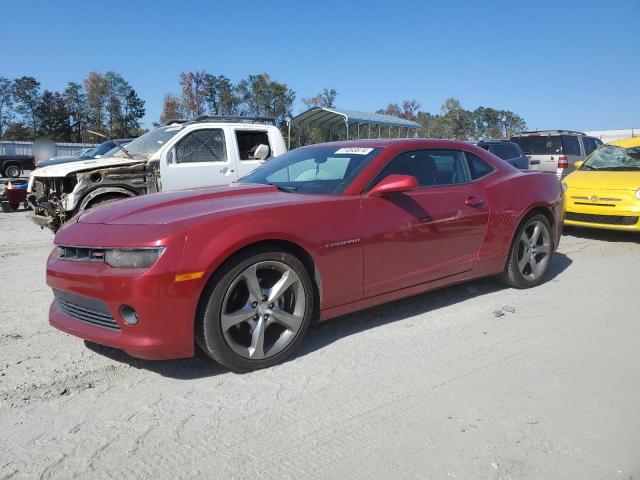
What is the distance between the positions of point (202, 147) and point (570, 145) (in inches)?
395

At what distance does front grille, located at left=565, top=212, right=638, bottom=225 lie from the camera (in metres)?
7.09

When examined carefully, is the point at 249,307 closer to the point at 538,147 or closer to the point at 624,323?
the point at 624,323

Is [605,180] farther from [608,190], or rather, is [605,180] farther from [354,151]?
[354,151]

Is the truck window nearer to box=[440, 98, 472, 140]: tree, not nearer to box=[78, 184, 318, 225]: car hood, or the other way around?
box=[78, 184, 318, 225]: car hood

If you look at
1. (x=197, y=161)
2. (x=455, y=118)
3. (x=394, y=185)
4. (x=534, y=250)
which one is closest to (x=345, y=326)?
(x=394, y=185)

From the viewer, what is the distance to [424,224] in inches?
149

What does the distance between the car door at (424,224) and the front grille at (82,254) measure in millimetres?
1696

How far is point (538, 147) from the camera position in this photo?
1331 cm

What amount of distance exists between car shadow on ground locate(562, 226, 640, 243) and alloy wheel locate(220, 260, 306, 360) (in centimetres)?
644

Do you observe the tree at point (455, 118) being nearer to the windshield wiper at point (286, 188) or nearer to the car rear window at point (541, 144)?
the car rear window at point (541, 144)

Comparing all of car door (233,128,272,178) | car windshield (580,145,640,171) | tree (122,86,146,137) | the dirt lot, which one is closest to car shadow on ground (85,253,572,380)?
the dirt lot

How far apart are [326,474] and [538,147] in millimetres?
13160

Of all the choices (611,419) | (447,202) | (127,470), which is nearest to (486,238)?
(447,202)

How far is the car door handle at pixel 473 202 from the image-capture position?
13.7 feet
